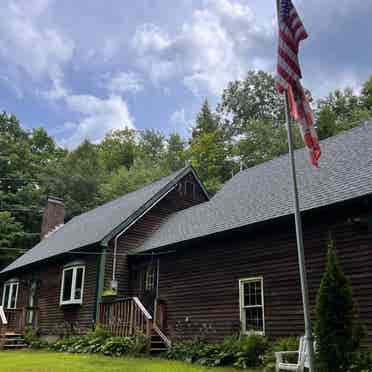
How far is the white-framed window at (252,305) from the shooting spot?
34.7 feet

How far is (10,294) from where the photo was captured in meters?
22.5

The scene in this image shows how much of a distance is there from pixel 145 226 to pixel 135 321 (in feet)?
18.3

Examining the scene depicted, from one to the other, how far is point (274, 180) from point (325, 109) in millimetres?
21852

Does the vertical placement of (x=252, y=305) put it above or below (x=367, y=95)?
below

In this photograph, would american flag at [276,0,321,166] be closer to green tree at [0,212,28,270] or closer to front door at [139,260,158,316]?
front door at [139,260,158,316]

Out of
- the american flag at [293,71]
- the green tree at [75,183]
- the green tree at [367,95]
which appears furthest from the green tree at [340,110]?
the american flag at [293,71]

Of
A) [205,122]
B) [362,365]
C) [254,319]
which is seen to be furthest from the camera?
[205,122]

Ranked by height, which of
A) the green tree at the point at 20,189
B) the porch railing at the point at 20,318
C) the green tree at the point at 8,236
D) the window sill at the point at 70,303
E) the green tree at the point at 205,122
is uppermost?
the green tree at the point at 205,122

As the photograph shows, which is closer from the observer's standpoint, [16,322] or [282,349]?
[282,349]

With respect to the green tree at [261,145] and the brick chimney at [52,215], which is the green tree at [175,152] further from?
the brick chimney at [52,215]

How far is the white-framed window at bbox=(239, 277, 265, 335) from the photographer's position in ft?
34.7

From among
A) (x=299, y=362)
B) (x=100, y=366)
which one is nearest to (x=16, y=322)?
(x=100, y=366)

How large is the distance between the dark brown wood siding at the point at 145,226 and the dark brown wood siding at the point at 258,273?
2412 millimetres

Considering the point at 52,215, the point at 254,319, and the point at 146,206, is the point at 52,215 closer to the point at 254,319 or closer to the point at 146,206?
the point at 146,206
